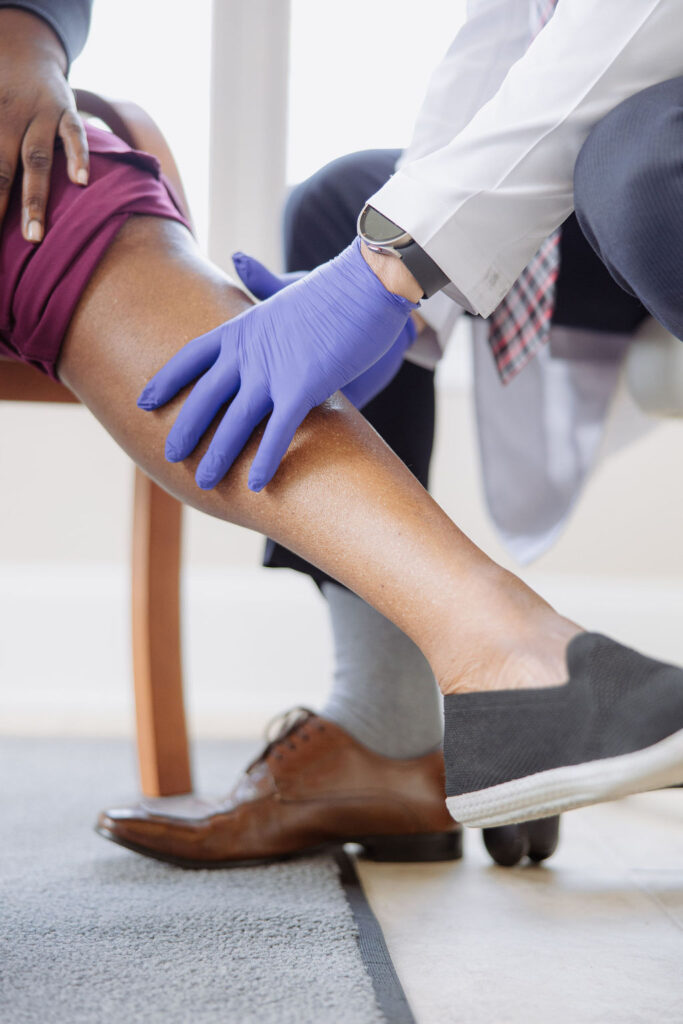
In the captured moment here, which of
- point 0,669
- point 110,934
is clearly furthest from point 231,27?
point 110,934

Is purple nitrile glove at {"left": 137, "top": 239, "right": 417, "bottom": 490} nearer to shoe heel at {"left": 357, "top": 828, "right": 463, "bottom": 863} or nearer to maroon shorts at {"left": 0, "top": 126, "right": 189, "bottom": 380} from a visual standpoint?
maroon shorts at {"left": 0, "top": 126, "right": 189, "bottom": 380}

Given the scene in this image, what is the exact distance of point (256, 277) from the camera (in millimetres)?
654

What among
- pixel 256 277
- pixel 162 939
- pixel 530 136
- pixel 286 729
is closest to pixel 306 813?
pixel 286 729

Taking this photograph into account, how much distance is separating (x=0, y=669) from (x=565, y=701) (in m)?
1.37

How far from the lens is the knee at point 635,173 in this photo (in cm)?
48

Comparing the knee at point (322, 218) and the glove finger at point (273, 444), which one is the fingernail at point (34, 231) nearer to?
the glove finger at point (273, 444)

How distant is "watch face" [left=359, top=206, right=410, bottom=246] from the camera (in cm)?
53

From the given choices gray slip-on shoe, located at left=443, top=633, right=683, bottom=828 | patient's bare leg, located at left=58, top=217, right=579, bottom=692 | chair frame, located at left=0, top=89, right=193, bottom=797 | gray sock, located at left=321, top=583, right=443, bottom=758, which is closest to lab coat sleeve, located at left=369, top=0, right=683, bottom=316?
patient's bare leg, located at left=58, top=217, right=579, bottom=692

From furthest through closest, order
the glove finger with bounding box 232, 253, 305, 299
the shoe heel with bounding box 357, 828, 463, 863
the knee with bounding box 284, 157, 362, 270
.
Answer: the knee with bounding box 284, 157, 362, 270 → the shoe heel with bounding box 357, 828, 463, 863 → the glove finger with bounding box 232, 253, 305, 299

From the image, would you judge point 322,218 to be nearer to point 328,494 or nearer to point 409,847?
point 328,494

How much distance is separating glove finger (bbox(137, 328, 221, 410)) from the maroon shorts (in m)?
0.08

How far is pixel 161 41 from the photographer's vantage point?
1715mm

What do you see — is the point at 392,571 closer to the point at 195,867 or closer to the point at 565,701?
the point at 565,701

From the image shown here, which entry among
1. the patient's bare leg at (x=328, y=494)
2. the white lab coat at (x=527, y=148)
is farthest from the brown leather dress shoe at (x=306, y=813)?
the white lab coat at (x=527, y=148)
